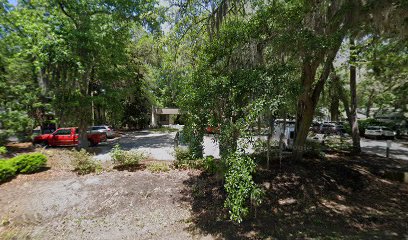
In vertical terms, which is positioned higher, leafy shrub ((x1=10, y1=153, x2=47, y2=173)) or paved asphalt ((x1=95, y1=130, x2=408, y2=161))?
leafy shrub ((x1=10, y1=153, x2=47, y2=173))

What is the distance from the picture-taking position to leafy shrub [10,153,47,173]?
27.2ft

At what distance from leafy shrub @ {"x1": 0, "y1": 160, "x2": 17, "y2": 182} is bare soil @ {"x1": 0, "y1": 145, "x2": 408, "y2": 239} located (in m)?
0.26

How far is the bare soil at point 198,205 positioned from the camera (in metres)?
5.12

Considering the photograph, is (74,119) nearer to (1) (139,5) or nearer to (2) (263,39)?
(1) (139,5)

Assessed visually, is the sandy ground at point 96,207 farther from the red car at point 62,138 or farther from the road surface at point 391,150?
the road surface at point 391,150

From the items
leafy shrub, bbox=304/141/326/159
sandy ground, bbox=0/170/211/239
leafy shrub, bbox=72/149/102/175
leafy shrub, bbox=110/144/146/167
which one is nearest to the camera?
sandy ground, bbox=0/170/211/239

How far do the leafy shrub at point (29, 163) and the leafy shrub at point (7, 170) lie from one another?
0.18m

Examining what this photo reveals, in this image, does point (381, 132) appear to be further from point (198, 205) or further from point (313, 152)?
point (198, 205)

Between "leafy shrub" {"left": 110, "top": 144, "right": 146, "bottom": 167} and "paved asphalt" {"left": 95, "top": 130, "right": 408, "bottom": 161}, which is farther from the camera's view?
"paved asphalt" {"left": 95, "top": 130, "right": 408, "bottom": 161}

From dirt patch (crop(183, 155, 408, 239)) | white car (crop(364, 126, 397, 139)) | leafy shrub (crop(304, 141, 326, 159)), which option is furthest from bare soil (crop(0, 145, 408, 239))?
white car (crop(364, 126, 397, 139))

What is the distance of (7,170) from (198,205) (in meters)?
7.27

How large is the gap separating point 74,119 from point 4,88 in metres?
5.91

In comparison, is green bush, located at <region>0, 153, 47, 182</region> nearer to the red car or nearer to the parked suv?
the red car

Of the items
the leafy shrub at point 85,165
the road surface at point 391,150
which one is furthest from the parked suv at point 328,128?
the leafy shrub at point 85,165
